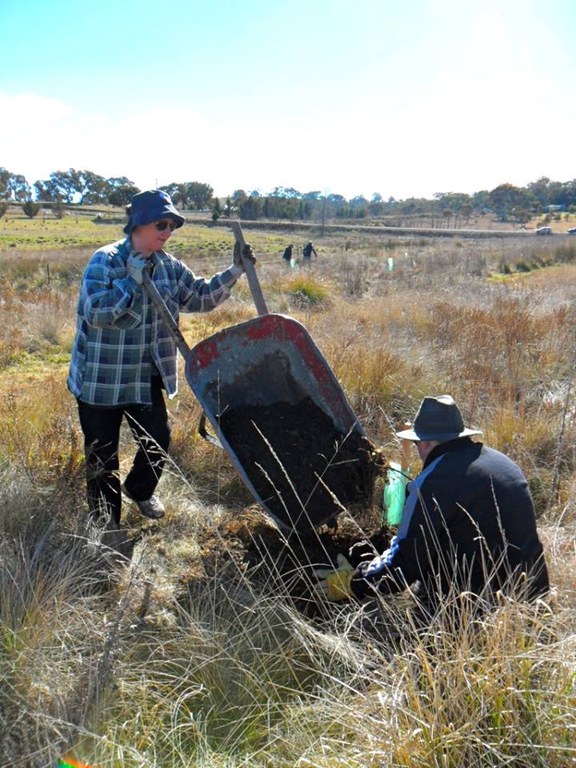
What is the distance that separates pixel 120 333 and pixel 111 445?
24.0 inches

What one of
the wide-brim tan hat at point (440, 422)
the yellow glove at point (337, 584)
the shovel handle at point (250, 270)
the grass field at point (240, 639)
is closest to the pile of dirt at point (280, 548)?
the grass field at point (240, 639)

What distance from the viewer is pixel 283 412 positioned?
3629mm

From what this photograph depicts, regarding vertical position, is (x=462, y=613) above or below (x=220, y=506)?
above

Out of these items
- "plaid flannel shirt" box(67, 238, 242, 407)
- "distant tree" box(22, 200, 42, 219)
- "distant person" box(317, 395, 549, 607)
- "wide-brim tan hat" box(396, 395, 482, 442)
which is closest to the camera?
"distant person" box(317, 395, 549, 607)

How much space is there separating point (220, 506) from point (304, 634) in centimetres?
150

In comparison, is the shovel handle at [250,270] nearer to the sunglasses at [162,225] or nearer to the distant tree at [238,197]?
the sunglasses at [162,225]

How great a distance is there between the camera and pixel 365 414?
4812 mm

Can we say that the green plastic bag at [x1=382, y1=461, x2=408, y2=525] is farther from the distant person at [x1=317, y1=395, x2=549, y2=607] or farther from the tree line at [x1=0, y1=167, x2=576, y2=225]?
the tree line at [x1=0, y1=167, x2=576, y2=225]

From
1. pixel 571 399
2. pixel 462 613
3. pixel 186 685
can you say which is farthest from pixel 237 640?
pixel 571 399

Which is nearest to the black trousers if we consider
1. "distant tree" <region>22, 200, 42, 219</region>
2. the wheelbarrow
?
the wheelbarrow

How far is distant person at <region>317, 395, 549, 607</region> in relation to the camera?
221 cm

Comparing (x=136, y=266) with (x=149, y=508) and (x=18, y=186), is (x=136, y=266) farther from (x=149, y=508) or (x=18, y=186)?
(x=18, y=186)

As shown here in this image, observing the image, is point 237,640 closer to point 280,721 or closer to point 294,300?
point 280,721

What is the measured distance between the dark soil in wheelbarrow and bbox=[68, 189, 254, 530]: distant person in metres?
0.50
